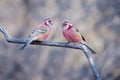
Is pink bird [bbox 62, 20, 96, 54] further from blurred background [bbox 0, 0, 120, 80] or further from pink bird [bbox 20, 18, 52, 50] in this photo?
blurred background [bbox 0, 0, 120, 80]

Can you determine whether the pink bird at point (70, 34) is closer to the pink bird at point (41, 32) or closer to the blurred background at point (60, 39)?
the pink bird at point (41, 32)

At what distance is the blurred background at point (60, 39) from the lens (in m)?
2.88

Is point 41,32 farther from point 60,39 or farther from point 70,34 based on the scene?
point 60,39

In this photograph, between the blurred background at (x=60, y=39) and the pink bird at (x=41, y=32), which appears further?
the blurred background at (x=60, y=39)

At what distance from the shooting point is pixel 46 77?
3025 mm

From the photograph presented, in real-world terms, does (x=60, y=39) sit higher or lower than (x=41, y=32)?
lower

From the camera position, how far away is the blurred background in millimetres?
2883

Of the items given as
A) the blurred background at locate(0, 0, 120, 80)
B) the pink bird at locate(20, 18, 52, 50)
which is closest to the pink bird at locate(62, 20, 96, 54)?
the pink bird at locate(20, 18, 52, 50)

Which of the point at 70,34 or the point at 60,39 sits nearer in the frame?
the point at 70,34

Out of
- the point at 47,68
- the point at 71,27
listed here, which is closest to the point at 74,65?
the point at 47,68

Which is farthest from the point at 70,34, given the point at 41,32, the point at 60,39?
the point at 60,39

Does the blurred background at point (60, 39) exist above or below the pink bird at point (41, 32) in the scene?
below


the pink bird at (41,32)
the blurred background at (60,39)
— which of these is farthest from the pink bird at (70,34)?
the blurred background at (60,39)

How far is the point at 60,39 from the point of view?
9.64 ft
